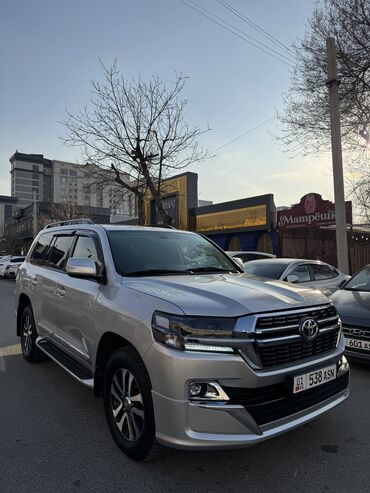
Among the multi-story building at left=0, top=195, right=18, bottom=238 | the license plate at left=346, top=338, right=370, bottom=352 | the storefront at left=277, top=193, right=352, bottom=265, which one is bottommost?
the license plate at left=346, top=338, right=370, bottom=352

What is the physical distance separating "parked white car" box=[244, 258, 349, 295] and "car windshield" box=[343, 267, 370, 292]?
3.75 ft

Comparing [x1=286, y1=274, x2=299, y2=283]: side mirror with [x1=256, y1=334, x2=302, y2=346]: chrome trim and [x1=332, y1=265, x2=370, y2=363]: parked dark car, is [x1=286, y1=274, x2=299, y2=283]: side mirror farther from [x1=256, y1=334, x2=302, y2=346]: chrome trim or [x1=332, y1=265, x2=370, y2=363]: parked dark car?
[x1=256, y1=334, x2=302, y2=346]: chrome trim

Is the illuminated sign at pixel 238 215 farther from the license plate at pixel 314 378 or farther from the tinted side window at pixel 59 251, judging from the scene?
the license plate at pixel 314 378

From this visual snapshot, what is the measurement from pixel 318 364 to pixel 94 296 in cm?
200

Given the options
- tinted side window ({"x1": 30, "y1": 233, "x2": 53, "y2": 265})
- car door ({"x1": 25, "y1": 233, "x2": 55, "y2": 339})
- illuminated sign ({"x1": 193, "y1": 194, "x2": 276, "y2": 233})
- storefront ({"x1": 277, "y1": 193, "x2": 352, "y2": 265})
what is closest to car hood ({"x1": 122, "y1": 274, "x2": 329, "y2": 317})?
car door ({"x1": 25, "y1": 233, "x2": 55, "y2": 339})

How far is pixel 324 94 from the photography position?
1450cm

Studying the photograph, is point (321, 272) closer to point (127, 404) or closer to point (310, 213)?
point (127, 404)

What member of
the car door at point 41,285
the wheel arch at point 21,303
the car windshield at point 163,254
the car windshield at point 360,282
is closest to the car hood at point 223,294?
the car windshield at point 163,254

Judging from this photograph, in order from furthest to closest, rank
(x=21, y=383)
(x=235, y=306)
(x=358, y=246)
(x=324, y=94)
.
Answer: (x=358, y=246) < (x=324, y=94) < (x=21, y=383) < (x=235, y=306)

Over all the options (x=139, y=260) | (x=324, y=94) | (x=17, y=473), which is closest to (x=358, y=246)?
(x=324, y=94)

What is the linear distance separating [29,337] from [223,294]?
3828 millimetres

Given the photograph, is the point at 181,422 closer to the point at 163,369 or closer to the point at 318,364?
the point at 163,369

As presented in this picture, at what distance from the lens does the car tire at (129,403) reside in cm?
301

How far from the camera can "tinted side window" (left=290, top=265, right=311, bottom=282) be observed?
341 inches
